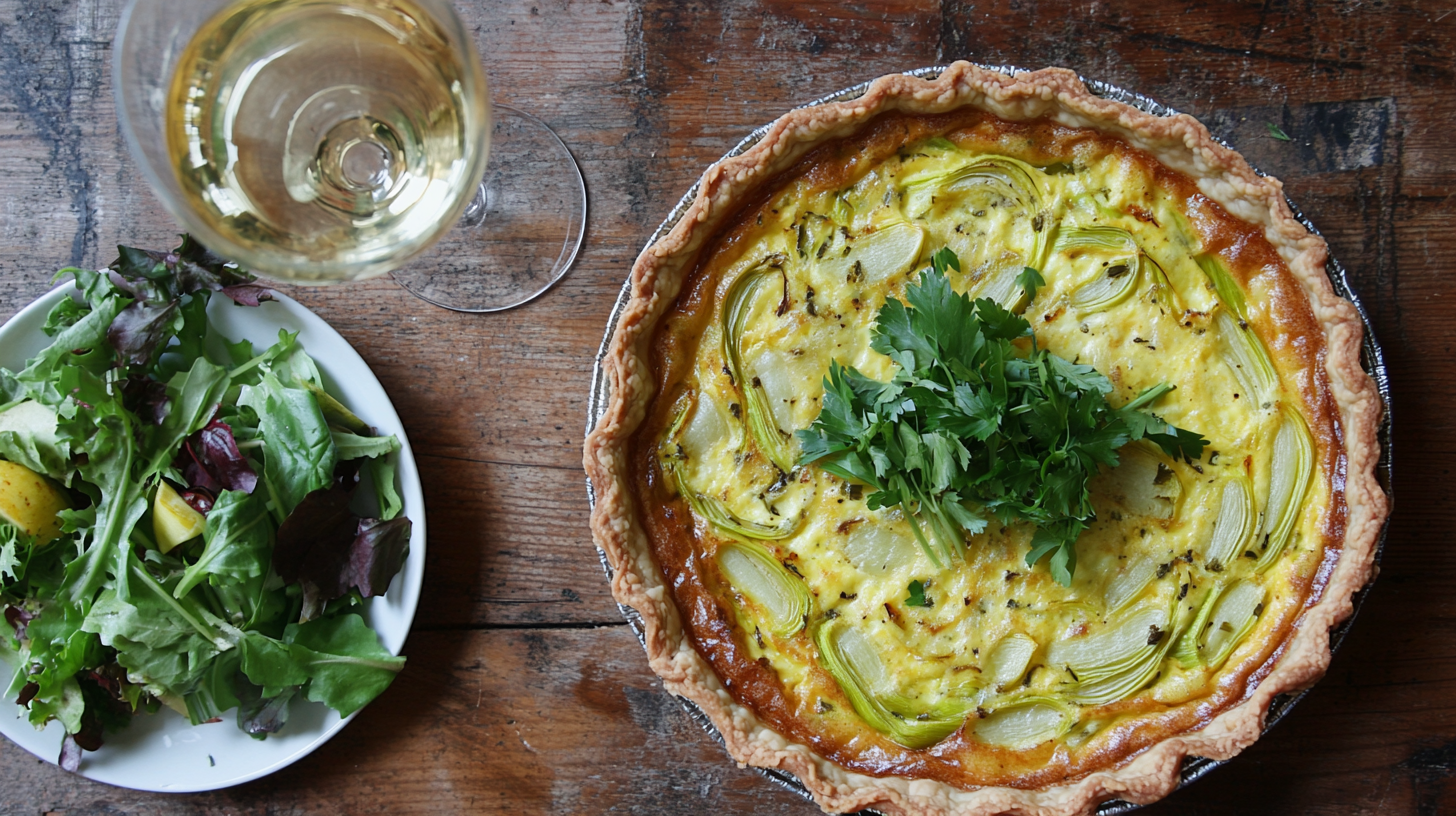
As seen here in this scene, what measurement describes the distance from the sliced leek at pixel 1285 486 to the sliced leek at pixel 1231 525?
0.05 m

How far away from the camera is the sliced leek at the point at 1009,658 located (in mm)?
2127

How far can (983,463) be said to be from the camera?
6.58 ft

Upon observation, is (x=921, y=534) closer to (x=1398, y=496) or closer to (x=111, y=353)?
(x=1398, y=496)

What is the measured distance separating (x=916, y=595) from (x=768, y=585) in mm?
345

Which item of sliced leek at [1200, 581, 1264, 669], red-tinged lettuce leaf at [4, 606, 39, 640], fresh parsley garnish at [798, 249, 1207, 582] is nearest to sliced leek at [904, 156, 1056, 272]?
fresh parsley garnish at [798, 249, 1207, 582]

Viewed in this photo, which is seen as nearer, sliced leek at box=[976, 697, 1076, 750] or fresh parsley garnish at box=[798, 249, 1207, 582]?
fresh parsley garnish at box=[798, 249, 1207, 582]

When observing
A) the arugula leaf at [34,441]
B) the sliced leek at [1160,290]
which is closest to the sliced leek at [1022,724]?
the sliced leek at [1160,290]

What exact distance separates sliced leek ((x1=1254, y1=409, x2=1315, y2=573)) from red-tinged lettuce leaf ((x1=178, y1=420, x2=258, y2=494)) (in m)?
2.44

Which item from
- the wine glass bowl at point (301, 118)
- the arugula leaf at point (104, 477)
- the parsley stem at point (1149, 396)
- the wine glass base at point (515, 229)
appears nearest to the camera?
the wine glass bowl at point (301, 118)

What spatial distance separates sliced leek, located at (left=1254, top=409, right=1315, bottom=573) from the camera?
6.92 ft

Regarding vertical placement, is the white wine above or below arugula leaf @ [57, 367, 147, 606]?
above

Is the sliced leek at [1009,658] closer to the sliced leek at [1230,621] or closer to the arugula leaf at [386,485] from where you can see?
the sliced leek at [1230,621]

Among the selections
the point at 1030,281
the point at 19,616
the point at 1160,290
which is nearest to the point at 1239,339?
the point at 1160,290

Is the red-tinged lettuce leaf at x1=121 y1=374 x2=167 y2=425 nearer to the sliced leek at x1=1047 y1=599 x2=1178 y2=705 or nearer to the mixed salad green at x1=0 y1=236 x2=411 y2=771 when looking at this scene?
the mixed salad green at x1=0 y1=236 x2=411 y2=771
